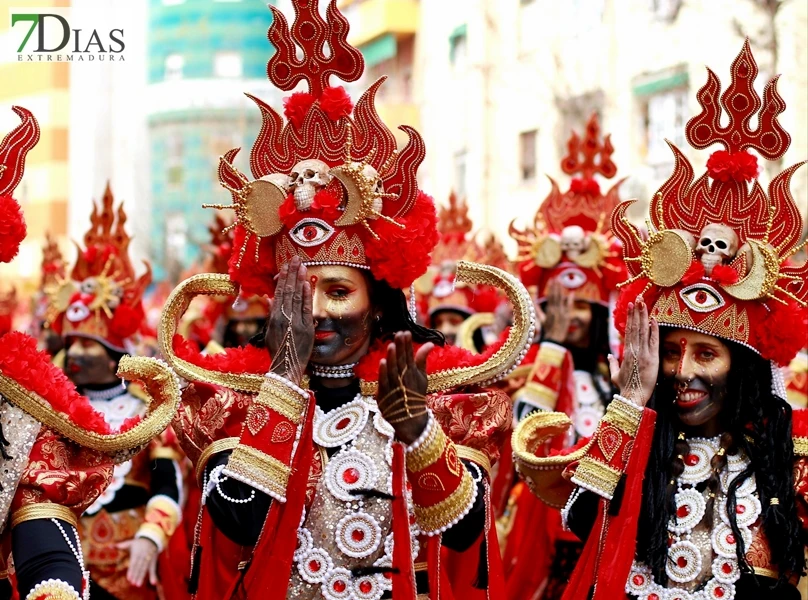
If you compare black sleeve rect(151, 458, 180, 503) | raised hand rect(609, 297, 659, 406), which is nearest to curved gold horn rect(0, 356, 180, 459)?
raised hand rect(609, 297, 659, 406)

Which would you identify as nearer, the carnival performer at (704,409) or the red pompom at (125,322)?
the carnival performer at (704,409)

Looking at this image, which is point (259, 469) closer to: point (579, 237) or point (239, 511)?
point (239, 511)

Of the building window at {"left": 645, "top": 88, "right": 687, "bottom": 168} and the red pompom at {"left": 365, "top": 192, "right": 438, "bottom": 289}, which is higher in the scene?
→ the building window at {"left": 645, "top": 88, "right": 687, "bottom": 168}

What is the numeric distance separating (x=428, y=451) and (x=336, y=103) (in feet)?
4.39

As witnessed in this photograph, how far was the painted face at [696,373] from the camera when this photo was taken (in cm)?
452

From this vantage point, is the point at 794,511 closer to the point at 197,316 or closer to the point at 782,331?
the point at 782,331

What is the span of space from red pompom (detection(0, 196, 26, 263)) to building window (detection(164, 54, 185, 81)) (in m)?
39.4

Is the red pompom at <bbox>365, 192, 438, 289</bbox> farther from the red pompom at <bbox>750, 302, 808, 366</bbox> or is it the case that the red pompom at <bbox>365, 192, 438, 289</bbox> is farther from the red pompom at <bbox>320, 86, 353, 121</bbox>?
the red pompom at <bbox>750, 302, 808, 366</bbox>

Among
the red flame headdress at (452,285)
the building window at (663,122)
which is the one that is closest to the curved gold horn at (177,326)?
the red flame headdress at (452,285)

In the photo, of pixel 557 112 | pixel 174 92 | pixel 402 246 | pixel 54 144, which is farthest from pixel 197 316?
pixel 174 92

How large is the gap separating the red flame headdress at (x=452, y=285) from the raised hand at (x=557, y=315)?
6.35 feet

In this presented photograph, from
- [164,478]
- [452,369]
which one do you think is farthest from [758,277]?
[164,478]

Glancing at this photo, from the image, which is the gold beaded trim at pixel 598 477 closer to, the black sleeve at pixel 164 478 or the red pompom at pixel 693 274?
the red pompom at pixel 693 274

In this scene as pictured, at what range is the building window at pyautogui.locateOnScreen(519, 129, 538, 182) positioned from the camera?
70.2ft
